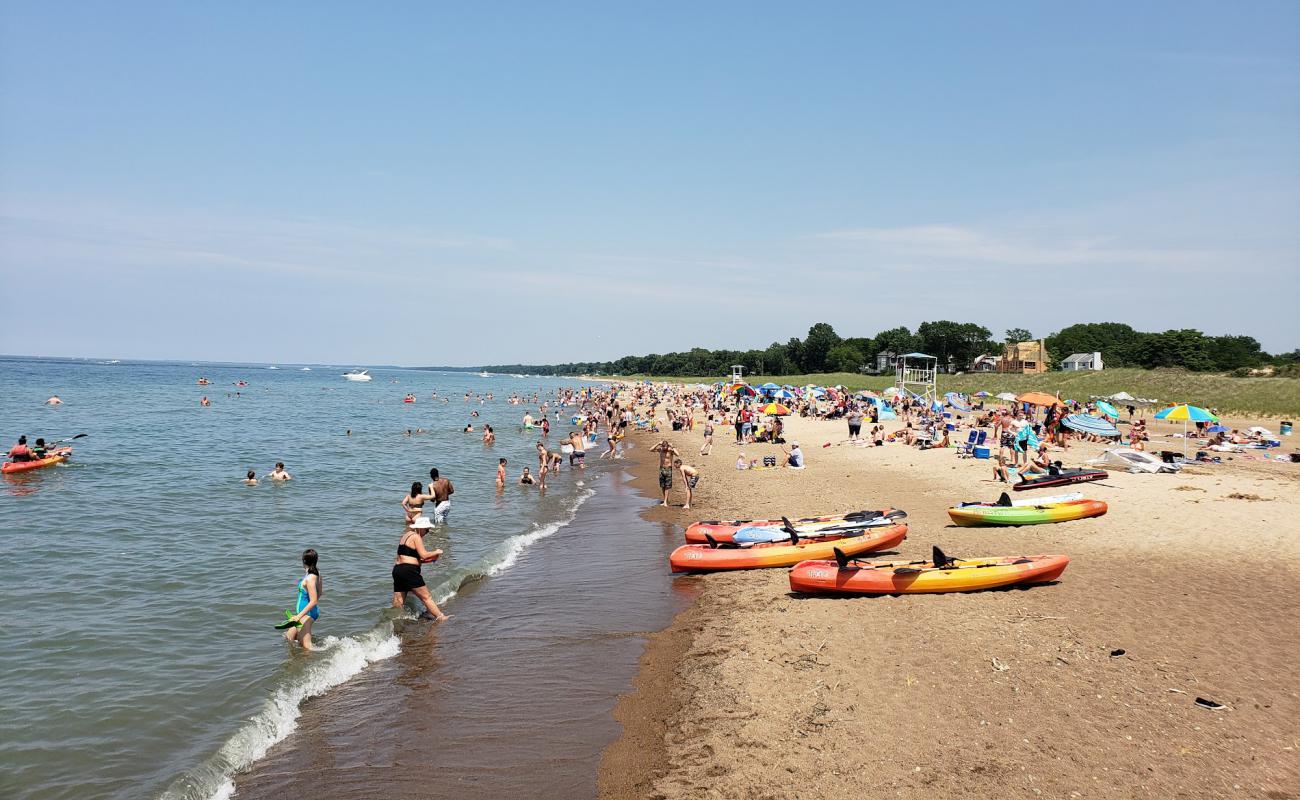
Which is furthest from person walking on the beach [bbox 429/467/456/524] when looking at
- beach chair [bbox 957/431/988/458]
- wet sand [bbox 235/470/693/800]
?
beach chair [bbox 957/431/988/458]

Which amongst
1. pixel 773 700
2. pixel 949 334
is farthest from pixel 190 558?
pixel 949 334

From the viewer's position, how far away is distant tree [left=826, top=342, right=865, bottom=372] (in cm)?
10619

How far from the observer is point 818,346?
378 ft

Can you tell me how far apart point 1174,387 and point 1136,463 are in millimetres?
39126

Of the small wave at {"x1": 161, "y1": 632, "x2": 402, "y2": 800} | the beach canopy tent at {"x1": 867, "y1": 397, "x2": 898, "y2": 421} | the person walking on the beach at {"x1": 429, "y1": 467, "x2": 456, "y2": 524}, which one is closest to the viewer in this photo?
the small wave at {"x1": 161, "y1": 632, "x2": 402, "y2": 800}

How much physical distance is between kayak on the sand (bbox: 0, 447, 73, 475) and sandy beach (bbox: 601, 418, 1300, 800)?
23440 millimetres

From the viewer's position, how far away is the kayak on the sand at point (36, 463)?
2212 cm

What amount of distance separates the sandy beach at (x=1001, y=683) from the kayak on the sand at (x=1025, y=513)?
3.20ft

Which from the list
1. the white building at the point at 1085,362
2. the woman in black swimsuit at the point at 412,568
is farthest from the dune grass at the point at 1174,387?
the woman in black swimsuit at the point at 412,568

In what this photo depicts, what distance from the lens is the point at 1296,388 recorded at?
143 ft

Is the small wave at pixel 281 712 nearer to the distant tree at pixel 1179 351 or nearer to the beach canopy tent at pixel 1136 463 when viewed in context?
the beach canopy tent at pixel 1136 463

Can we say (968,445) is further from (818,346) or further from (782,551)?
(818,346)

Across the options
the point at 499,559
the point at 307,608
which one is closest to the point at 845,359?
the point at 499,559

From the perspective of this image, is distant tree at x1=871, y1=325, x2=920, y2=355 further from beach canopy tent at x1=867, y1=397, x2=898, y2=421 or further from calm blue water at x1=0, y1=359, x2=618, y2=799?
calm blue water at x1=0, y1=359, x2=618, y2=799
